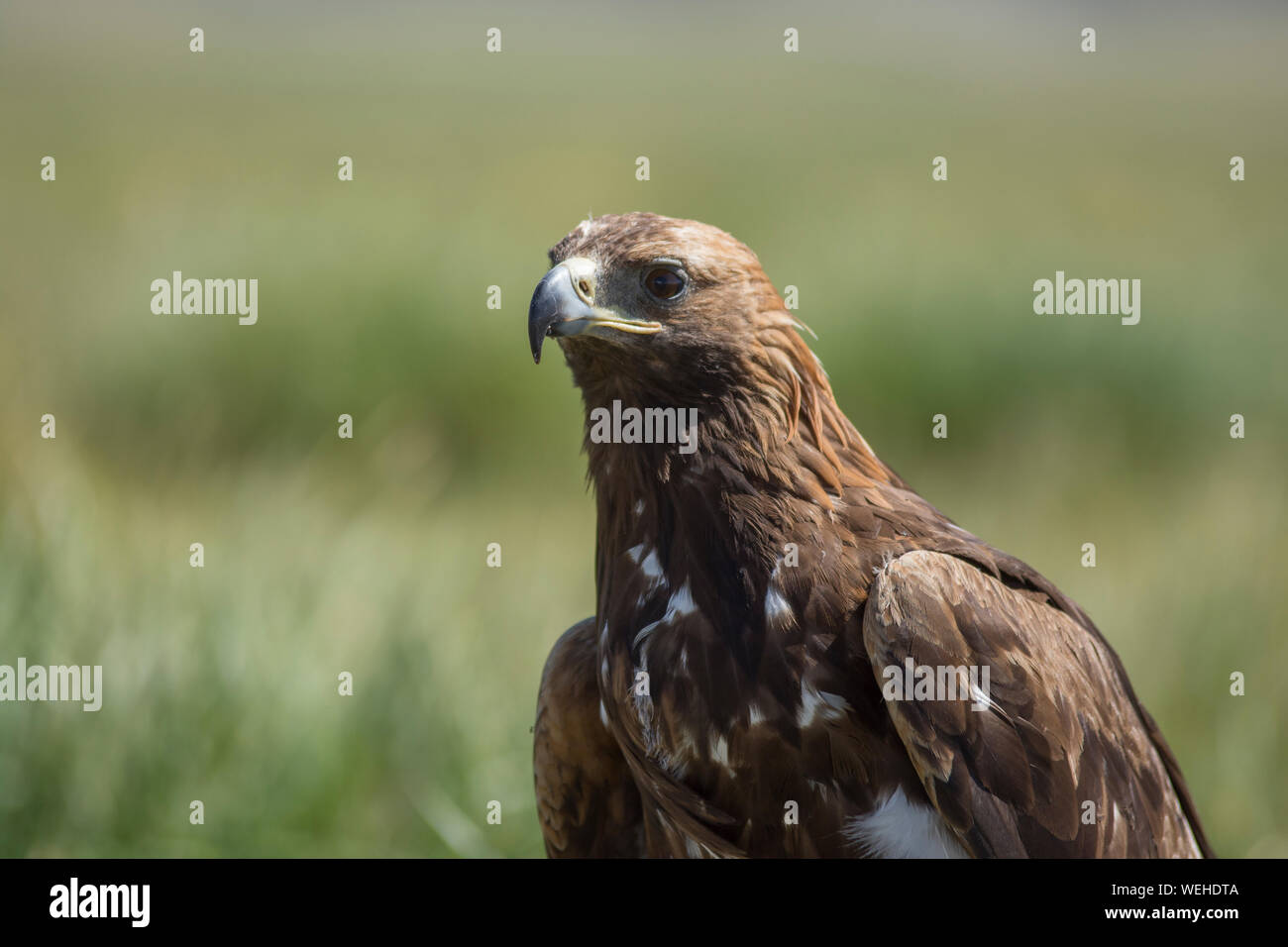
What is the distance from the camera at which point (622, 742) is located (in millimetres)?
3830

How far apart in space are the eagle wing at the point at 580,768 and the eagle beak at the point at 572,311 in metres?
1.07

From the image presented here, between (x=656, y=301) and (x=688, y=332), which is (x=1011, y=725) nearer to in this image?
(x=688, y=332)

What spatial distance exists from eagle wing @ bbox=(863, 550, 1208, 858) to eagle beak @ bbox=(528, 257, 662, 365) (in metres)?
0.92

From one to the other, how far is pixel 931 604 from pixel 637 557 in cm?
82

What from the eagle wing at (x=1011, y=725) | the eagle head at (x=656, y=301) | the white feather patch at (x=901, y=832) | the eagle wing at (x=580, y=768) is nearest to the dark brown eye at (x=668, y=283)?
the eagle head at (x=656, y=301)

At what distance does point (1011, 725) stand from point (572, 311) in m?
1.52

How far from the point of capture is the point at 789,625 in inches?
139

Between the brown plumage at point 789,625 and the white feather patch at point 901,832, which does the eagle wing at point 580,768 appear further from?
the white feather patch at point 901,832

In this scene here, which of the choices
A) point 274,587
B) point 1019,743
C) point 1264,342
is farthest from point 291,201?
point 1019,743

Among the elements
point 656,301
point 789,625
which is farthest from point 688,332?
point 789,625

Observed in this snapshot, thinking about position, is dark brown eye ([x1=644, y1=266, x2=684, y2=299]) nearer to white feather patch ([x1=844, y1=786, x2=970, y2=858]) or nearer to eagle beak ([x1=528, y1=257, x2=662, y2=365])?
eagle beak ([x1=528, y1=257, x2=662, y2=365])

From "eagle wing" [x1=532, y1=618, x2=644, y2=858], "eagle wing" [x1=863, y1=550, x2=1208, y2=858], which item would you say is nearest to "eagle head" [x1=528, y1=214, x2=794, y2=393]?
"eagle wing" [x1=863, y1=550, x2=1208, y2=858]

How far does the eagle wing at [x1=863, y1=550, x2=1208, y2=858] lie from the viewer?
3379 millimetres

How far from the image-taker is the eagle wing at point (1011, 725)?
3.38m
